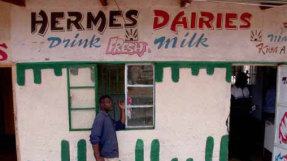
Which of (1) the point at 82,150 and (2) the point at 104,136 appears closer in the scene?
(2) the point at 104,136

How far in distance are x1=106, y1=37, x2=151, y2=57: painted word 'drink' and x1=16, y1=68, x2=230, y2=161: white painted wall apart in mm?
561

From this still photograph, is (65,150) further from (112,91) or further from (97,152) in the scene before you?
(112,91)

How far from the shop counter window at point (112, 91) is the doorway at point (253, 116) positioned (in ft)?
7.07

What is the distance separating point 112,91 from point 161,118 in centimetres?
101

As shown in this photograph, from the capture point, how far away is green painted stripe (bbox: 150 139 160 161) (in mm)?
4122

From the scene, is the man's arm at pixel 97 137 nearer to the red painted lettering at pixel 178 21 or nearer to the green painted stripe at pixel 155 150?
the green painted stripe at pixel 155 150

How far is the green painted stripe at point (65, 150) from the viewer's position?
159 inches

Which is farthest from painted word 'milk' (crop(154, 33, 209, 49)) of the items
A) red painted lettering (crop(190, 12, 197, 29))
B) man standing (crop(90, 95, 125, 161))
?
man standing (crop(90, 95, 125, 161))

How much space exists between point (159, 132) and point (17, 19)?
313 cm

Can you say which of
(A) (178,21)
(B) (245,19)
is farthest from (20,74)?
(B) (245,19)

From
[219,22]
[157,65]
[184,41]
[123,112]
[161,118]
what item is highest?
[219,22]

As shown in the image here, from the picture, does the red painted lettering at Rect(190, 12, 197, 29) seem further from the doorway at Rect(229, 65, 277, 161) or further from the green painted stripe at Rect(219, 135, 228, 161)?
the green painted stripe at Rect(219, 135, 228, 161)

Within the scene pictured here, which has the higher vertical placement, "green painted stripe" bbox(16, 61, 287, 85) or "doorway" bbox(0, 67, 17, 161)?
"green painted stripe" bbox(16, 61, 287, 85)

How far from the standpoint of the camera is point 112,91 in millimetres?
4102
